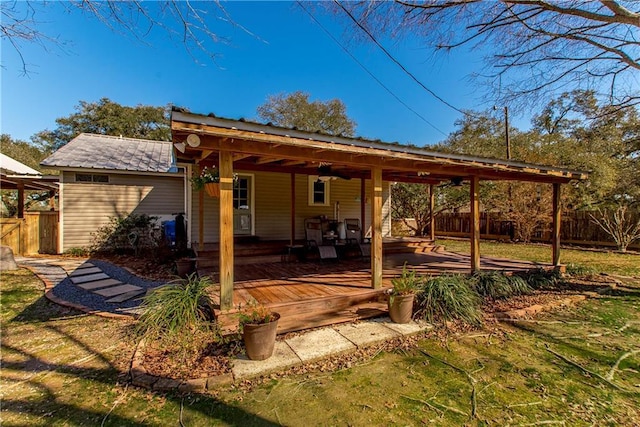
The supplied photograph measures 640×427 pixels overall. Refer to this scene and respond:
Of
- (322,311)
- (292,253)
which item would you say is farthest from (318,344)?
(292,253)

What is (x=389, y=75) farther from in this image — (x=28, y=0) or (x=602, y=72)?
(x=28, y=0)

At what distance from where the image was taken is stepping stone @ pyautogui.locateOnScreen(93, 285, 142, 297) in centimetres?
552

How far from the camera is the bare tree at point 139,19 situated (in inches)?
121

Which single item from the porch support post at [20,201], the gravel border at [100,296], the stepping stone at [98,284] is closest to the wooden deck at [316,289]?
the gravel border at [100,296]

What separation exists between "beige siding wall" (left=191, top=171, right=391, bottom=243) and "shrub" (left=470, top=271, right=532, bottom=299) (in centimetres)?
476

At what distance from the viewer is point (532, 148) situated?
14727 mm

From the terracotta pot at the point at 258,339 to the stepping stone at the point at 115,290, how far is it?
391 centimetres

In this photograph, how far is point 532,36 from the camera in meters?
5.72

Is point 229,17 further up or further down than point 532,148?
further down

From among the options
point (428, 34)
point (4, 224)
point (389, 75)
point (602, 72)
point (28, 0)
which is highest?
point (389, 75)

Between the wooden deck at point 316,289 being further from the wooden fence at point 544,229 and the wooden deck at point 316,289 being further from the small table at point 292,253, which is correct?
the wooden fence at point 544,229

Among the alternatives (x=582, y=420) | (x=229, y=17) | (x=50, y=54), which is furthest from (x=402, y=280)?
(x=50, y=54)

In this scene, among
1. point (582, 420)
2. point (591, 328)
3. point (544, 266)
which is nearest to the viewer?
point (582, 420)

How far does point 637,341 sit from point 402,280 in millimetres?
2938
